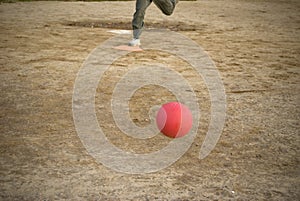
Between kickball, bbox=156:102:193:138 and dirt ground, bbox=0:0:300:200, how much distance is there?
4.1 inches

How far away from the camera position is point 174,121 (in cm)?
258

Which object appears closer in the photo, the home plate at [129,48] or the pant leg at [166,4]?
the pant leg at [166,4]

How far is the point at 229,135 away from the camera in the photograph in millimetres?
2707

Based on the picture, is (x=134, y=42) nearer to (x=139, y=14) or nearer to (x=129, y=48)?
(x=129, y=48)

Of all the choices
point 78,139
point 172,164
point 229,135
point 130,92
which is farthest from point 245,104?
point 78,139

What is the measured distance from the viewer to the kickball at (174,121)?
2584 mm

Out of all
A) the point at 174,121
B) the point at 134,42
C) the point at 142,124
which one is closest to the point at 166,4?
the point at 134,42

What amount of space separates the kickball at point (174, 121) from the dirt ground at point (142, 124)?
105 mm

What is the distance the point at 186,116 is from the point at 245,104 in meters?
0.92

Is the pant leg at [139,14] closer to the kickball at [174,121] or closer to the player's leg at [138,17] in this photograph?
the player's leg at [138,17]

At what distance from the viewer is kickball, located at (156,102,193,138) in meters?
2.58

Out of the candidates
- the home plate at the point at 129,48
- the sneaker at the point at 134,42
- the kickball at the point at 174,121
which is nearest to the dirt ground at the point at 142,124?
the kickball at the point at 174,121

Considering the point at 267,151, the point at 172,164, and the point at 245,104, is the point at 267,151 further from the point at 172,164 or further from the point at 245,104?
the point at 245,104

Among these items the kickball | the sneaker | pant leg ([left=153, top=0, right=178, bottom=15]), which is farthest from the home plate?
the kickball
